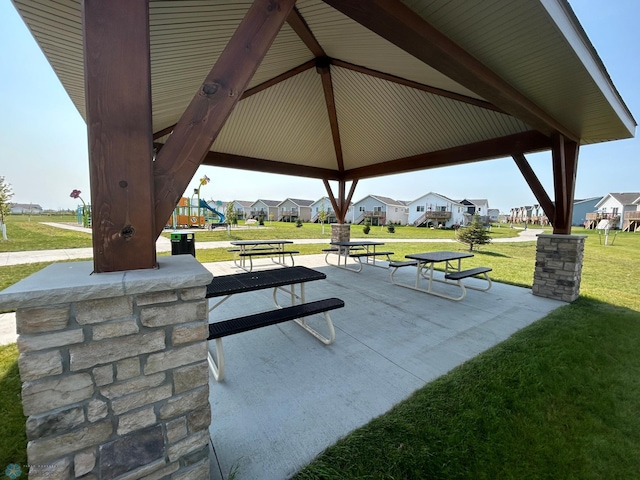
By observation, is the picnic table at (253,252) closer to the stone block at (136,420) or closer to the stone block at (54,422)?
the stone block at (136,420)

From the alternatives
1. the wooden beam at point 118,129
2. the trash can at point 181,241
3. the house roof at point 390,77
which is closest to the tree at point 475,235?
the house roof at point 390,77

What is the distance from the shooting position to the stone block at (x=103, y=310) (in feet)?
3.66

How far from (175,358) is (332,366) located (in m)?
1.74

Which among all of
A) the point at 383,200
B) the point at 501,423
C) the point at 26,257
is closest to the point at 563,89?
the point at 501,423

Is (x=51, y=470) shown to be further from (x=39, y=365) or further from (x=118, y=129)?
(x=118, y=129)

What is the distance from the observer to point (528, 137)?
4.95m

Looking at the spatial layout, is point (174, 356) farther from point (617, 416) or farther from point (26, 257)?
point (26, 257)

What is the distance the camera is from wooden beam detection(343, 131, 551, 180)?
16.1 feet

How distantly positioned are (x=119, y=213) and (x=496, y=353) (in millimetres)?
3607

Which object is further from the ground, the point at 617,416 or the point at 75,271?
the point at 75,271

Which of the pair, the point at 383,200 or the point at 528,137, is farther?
the point at 383,200

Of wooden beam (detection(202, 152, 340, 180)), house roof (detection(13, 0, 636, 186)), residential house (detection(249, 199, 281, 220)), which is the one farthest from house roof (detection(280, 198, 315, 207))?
house roof (detection(13, 0, 636, 186))

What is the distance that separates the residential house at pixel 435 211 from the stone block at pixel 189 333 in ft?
113

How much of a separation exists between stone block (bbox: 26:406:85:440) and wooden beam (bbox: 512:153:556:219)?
6621 millimetres
